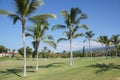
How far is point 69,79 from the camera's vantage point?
21.3 m

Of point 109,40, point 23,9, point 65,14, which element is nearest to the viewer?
point 23,9

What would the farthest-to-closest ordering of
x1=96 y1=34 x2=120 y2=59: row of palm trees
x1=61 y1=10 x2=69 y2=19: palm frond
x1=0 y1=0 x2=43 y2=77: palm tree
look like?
x1=96 y1=34 x2=120 y2=59: row of palm trees, x1=61 y1=10 x2=69 y2=19: palm frond, x1=0 y1=0 x2=43 y2=77: palm tree

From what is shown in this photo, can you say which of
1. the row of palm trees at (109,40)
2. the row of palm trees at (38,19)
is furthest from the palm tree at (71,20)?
the row of palm trees at (109,40)

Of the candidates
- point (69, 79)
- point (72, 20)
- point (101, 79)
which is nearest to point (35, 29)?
point (72, 20)

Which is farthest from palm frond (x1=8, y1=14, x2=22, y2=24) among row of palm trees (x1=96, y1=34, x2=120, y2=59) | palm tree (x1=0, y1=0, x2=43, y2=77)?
row of palm trees (x1=96, y1=34, x2=120, y2=59)

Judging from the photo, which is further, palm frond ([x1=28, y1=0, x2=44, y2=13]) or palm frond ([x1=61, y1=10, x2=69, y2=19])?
palm frond ([x1=61, y1=10, x2=69, y2=19])

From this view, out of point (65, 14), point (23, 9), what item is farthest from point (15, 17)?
point (65, 14)

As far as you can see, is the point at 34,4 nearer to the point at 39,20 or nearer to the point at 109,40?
the point at 39,20

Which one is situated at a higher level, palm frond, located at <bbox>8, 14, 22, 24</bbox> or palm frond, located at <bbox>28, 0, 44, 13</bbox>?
palm frond, located at <bbox>28, 0, 44, 13</bbox>

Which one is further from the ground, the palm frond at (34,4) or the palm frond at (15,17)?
the palm frond at (34,4)

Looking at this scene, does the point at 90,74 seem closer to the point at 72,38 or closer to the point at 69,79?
the point at 69,79

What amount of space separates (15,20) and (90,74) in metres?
11.2

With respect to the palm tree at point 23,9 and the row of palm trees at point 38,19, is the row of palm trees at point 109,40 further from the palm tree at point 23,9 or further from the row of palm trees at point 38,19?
the palm tree at point 23,9

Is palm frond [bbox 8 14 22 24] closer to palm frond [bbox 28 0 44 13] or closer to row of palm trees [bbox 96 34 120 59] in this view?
palm frond [bbox 28 0 44 13]
